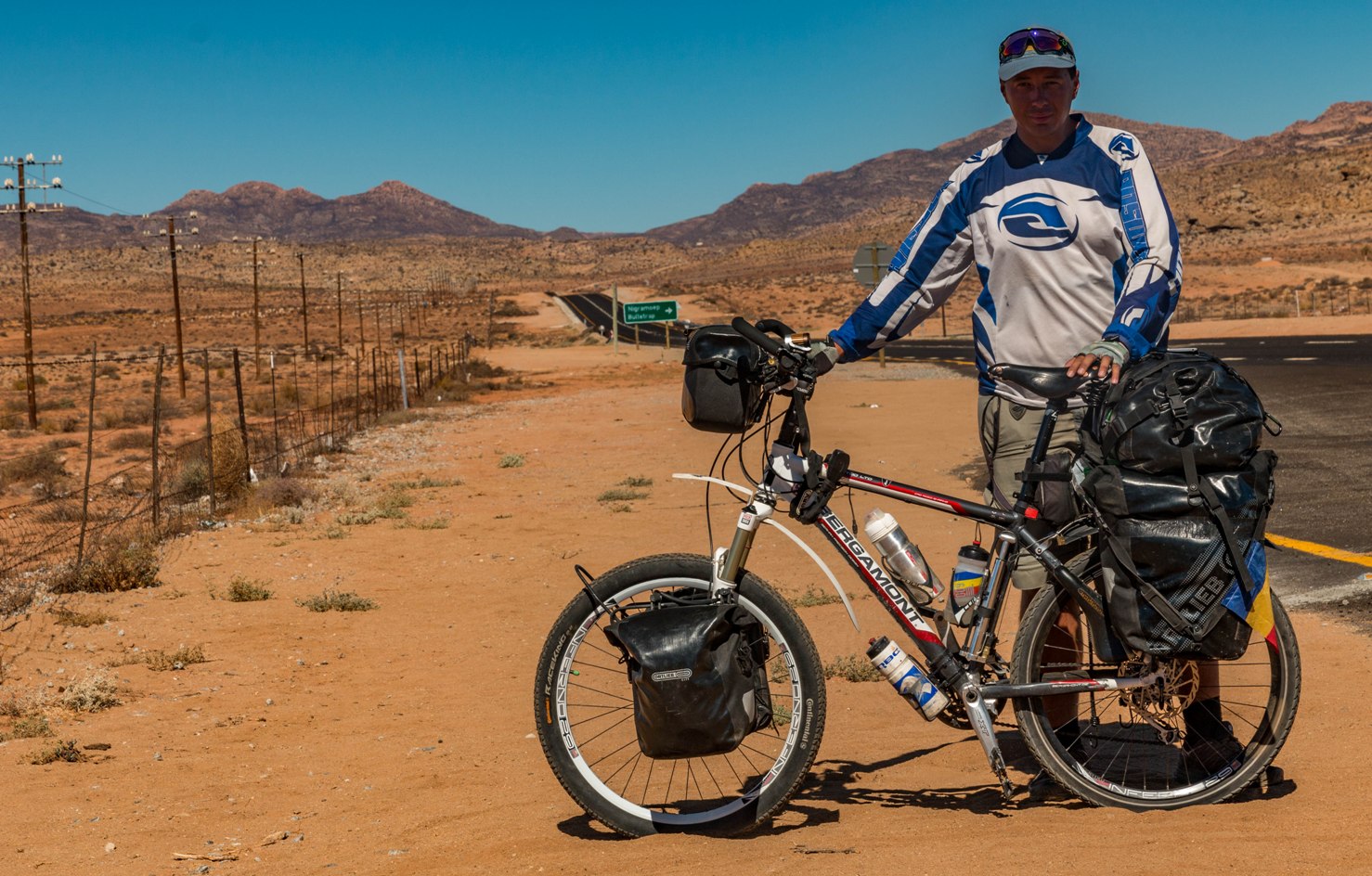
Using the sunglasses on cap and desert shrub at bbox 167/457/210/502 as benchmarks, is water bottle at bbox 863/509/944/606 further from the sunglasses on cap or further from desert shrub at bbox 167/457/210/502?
desert shrub at bbox 167/457/210/502

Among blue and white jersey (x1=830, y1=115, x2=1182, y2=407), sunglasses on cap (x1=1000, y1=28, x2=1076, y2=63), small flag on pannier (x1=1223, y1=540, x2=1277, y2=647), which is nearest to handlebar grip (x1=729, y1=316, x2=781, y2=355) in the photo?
blue and white jersey (x1=830, y1=115, x2=1182, y2=407)

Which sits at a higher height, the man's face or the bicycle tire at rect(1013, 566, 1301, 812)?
the man's face

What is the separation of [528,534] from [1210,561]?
8.10 meters

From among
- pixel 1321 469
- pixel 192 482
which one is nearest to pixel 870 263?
pixel 1321 469

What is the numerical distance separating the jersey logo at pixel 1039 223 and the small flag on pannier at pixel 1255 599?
3.53 feet

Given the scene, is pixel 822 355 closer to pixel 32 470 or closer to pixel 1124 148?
pixel 1124 148

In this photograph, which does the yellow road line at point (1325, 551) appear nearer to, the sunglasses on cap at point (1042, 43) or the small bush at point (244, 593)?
the sunglasses on cap at point (1042, 43)

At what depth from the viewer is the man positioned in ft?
12.5

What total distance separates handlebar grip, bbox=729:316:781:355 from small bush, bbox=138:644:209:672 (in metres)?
4.66

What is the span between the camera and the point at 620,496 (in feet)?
41.4

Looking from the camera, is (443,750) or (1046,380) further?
(443,750)

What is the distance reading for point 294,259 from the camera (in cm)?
19138

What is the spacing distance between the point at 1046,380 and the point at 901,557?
638mm

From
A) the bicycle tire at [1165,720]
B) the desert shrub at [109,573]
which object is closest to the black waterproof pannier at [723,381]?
the bicycle tire at [1165,720]
